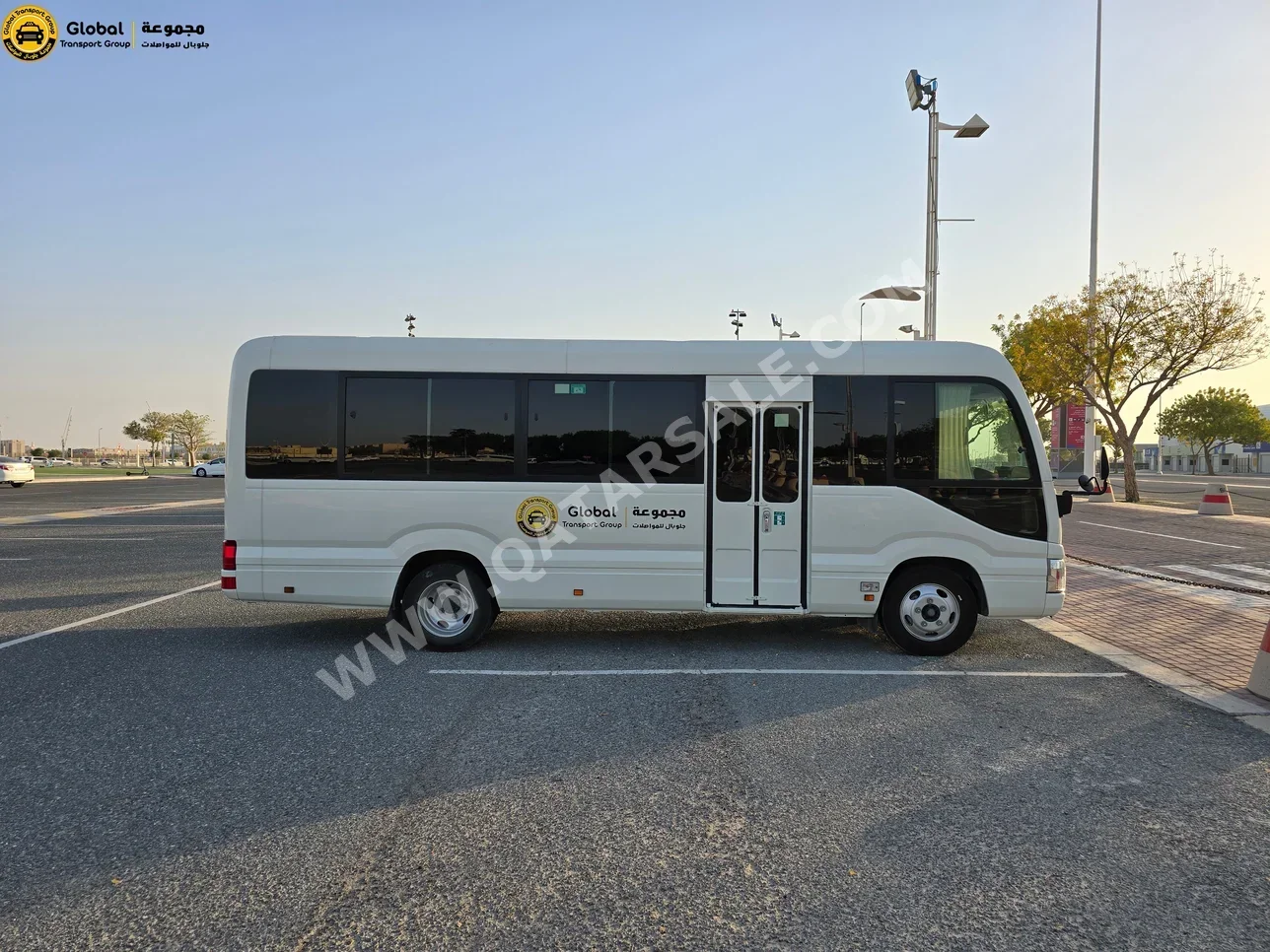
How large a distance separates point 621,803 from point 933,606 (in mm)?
4319

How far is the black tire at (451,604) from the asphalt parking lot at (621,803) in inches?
12.3

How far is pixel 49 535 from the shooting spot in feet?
58.4

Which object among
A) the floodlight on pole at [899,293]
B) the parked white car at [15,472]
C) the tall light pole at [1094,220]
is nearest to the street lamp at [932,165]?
the floodlight on pole at [899,293]

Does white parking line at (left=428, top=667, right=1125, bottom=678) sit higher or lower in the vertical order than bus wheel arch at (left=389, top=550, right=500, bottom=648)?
lower

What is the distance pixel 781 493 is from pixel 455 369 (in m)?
3.18

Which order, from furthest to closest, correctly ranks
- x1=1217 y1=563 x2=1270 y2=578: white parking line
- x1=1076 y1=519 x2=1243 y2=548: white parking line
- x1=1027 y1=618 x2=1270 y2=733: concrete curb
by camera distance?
x1=1076 y1=519 x2=1243 y2=548: white parking line, x1=1217 y1=563 x2=1270 y2=578: white parking line, x1=1027 y1=618 x2=1270 y2=733: concrete curb

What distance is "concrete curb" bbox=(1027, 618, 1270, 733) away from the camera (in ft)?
18.9

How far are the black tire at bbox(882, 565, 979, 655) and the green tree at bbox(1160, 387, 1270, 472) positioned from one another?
301 feet

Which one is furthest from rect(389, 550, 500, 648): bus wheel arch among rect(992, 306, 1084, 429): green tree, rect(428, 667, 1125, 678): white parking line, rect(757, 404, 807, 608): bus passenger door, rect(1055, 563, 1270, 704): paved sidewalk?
rect(992, 306, 1084, 429): green tree

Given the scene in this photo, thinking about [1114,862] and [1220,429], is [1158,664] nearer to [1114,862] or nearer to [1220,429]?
[1114,862]

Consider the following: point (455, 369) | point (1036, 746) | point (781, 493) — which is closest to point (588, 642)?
point (781, 493)

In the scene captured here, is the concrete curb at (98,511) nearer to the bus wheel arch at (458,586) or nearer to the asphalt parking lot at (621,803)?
the asphalt parking lot at (621,803)

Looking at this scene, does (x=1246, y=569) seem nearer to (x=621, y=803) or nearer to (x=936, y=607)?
(x=936, y=607)

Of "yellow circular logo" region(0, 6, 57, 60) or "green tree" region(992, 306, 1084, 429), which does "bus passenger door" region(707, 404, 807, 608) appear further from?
"green tree" region(992, 306, 1084, 429)
